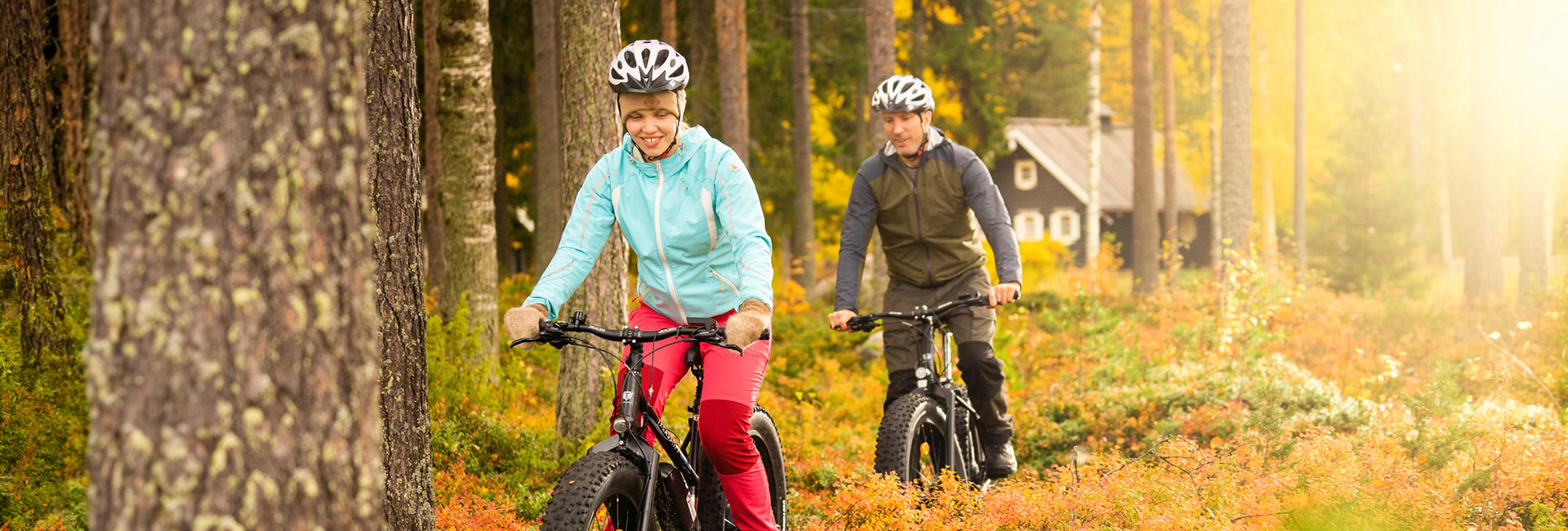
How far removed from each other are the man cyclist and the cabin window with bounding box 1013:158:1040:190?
4276cm

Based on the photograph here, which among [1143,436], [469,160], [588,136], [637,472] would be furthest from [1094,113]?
[637,472]

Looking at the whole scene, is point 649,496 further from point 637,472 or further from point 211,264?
point 211,264

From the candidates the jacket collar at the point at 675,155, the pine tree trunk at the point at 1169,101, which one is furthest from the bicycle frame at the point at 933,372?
the pine tree trunk at the point at 1169,101

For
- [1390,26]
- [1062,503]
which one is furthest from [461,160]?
[1390,26]

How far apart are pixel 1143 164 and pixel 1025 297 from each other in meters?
5.65

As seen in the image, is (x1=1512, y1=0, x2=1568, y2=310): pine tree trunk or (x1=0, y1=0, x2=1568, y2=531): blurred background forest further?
(x1=1512, y1=0, x2=1568, y2=310): pine tree trunk

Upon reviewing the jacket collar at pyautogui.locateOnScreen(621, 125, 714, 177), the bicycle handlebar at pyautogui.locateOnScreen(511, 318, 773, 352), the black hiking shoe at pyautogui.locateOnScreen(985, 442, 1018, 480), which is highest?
the jacket collar at pyautogui.locateOnScreen(621, 125, 714, 177)

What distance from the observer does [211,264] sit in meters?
2.08

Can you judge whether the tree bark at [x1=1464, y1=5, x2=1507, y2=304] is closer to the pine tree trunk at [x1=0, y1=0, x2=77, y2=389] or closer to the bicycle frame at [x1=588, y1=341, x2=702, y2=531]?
the bicycle frame at [x1=588, y1=341, x2=702, y2=531]

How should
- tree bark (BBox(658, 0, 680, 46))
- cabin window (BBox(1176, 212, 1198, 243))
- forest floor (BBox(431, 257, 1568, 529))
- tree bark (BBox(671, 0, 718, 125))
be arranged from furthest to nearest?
1. cabin window (BBox(1176, 212, 1198, 243))
2. tree bark (BBox(671, 0, 718, 125))
3. tree bark (BBox(658, 0, 680, 46))
4. forest floor (BBox(431, 257, 1568, 529))

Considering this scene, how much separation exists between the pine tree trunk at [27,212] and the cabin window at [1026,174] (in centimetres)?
4299

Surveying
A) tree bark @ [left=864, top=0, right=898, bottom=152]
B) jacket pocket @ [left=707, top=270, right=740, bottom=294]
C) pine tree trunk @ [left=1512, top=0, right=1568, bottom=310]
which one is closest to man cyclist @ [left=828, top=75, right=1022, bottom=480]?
jacket pocket @ [left=707, top=270, right=740, bottom=294]

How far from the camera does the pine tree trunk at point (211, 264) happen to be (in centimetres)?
205

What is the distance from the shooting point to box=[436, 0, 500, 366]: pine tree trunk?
29.4ft
